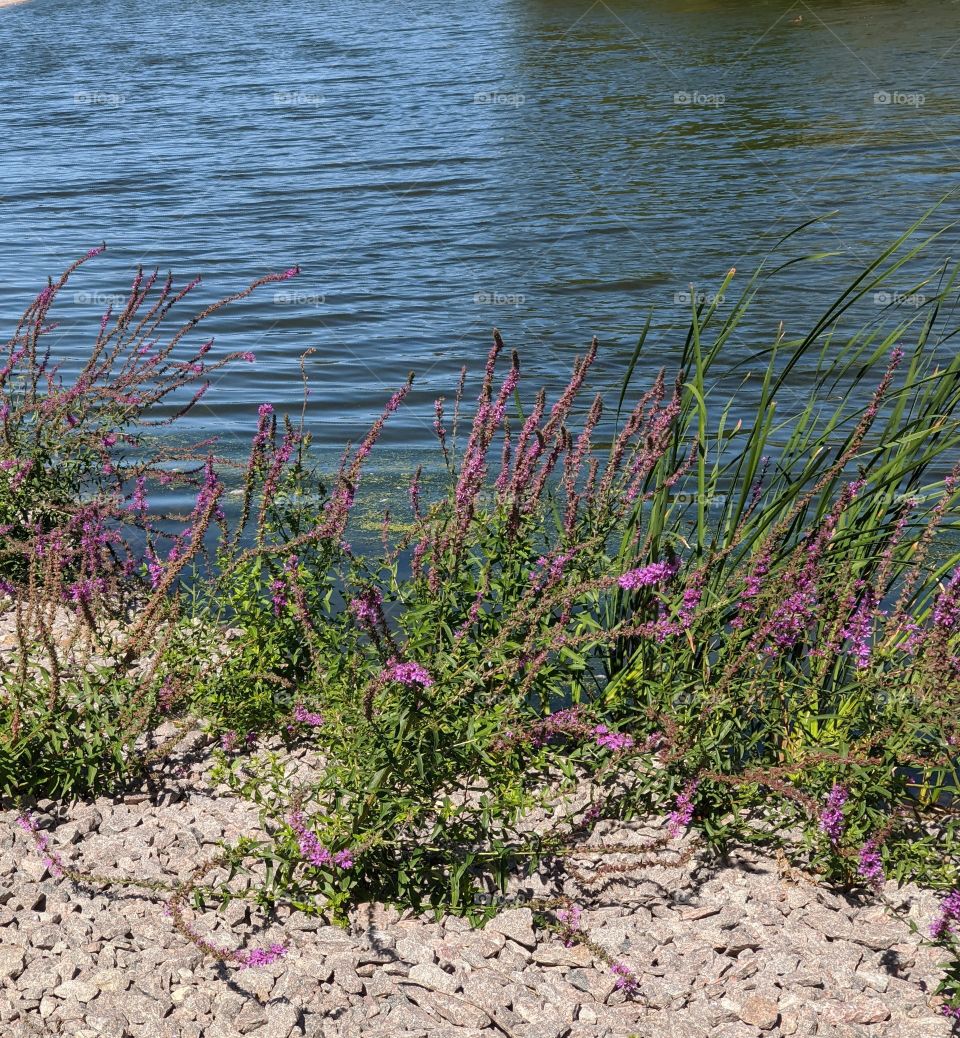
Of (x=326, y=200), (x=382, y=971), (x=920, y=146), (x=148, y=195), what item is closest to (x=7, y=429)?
(x=382, y=971)

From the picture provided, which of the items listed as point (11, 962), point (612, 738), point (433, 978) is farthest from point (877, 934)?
point (11, 962)

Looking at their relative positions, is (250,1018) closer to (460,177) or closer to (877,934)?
(877,934)

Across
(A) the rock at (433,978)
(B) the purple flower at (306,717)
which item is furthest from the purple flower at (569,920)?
(B) the purple flower at (306,717)

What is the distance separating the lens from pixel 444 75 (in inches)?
743

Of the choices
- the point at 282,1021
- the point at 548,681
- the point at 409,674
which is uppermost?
the point at 409,674

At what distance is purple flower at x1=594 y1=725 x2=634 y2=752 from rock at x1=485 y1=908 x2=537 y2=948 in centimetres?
42

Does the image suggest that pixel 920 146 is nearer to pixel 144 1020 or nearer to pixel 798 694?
pixel 798 694

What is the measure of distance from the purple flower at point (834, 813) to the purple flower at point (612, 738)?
1.52 ft

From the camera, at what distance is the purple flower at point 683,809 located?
3010 millimetres

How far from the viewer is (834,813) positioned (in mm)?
2881

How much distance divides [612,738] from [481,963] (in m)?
0.58

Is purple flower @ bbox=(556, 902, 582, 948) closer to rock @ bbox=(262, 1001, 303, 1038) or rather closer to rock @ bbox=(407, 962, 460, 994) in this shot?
rock @ bbox=(407, 962, 460, 994)

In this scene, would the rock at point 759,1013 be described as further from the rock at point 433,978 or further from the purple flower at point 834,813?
the rock at point 433,978

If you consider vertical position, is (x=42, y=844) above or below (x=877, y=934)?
above
